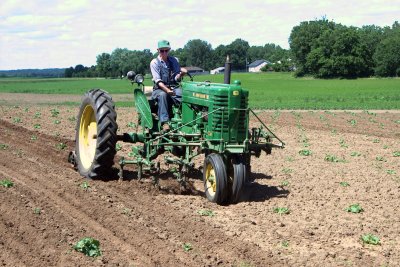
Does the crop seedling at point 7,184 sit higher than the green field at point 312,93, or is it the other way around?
the crop seedling at point 7,184

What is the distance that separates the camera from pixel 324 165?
1191 centimetres

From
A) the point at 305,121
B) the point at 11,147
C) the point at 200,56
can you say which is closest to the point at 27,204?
the point at 11,147

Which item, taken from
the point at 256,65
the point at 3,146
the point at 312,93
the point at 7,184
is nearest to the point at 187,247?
the point at 7,184

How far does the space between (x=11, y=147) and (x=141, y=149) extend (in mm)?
4176

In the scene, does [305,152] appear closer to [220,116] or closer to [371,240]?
[220,116]

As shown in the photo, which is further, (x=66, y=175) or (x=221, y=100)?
(x=66, y=175)

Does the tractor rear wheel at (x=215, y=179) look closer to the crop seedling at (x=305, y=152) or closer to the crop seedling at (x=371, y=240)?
the crop seedling at (x=371, y=240)

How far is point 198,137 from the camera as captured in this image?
29.9 ft

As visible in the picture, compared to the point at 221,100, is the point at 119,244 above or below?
below

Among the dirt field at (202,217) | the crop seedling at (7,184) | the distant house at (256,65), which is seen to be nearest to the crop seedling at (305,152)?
the dirt field at (202,217)

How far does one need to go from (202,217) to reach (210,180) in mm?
1063

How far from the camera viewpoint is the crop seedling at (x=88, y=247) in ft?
19.4

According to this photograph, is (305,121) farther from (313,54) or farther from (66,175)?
(313,54)

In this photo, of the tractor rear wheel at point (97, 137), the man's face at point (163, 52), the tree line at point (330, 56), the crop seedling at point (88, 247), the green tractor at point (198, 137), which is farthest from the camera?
the tree line at point (330, 56)
